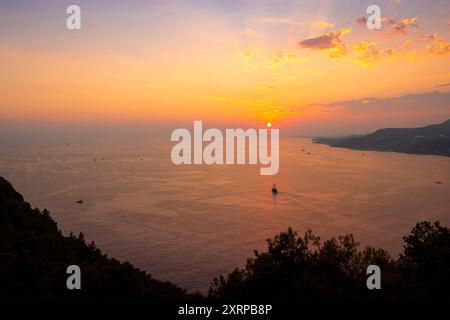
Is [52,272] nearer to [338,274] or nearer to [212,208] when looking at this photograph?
[338,274]

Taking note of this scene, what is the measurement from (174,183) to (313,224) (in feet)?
177

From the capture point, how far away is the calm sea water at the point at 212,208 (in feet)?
161

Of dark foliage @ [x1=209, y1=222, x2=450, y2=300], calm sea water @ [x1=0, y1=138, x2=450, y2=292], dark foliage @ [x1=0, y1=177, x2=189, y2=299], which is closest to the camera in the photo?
dark foliage @ [x1=209, y1=222, x2=450, y2=300]

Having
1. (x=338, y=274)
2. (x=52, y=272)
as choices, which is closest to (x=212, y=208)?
(x=338, y=274)

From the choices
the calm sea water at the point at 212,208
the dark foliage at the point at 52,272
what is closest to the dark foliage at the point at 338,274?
the dark foliage at the point at 52,272

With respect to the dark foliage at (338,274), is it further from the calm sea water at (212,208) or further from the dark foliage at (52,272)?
the calm sea water at (212,208)

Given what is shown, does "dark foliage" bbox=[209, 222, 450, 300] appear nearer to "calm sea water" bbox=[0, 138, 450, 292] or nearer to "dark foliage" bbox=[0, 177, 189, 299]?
"dark foliage" bbox=[0, 177, 189, 299]

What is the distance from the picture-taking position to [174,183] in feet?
346

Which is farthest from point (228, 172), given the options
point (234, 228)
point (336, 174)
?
point (234, 228)

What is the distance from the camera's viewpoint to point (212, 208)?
7444 centimetres

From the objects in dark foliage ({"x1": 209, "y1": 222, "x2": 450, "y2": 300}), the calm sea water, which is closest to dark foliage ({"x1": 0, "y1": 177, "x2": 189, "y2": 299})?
dark foliage ({"x1": 209, "y1": 222, "x2": 450, "y2": 300})

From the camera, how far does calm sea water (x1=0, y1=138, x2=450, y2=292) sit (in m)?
49.2
